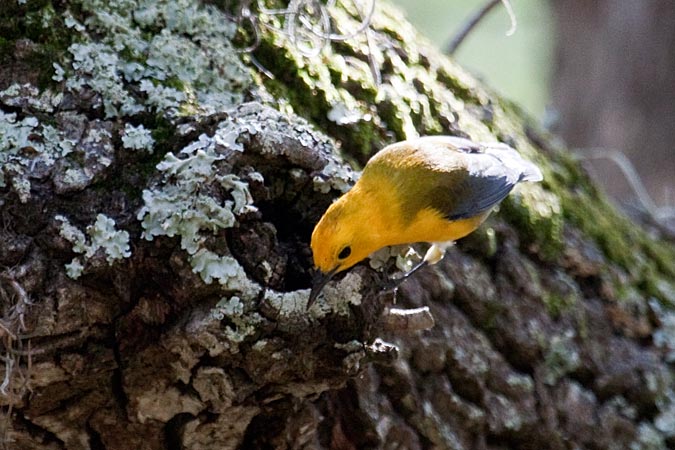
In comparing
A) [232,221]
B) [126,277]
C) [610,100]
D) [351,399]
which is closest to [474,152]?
[351,399]

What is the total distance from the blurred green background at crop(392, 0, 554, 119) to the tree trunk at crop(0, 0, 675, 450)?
3.65m

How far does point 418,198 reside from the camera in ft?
7.18

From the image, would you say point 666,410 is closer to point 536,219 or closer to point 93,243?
point 536,219

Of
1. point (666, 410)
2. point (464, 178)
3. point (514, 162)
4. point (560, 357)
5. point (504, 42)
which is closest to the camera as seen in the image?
point (464, 178)

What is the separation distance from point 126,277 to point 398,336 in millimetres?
777

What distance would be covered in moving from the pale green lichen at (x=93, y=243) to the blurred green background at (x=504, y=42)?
4272 mm

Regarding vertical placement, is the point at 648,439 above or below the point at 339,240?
below

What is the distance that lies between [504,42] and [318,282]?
622cm

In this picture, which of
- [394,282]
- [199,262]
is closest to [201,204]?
[199,262]

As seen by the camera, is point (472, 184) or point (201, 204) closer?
point (201, 204)

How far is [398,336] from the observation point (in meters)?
2.20

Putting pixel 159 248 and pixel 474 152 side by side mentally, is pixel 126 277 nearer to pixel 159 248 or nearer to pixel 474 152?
pixel 159 248

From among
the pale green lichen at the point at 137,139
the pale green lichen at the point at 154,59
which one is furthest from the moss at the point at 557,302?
the pale green lichen at the point at 137,139

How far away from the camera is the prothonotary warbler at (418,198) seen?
5.86 ft
